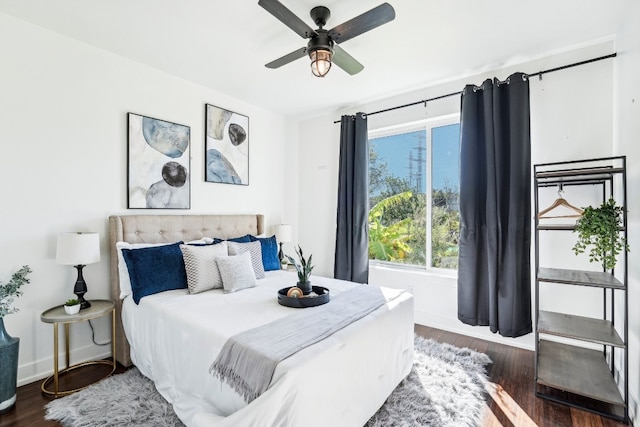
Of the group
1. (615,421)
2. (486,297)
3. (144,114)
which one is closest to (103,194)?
(144,114)

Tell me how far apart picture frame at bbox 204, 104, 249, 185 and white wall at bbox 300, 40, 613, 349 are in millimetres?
936

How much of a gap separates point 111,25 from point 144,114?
785 millimetres

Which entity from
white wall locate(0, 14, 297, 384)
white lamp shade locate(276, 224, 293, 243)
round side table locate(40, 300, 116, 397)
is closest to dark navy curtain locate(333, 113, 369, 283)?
white lamp shade locate(276, 224, 293, 243)

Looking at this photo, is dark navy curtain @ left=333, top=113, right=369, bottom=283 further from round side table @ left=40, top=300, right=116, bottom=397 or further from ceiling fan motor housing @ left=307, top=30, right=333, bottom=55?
round side table @ left=40, top=300, right=116, bottom=397

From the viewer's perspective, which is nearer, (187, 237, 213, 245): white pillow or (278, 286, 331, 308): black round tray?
(278, 286, 331, 308): black round tray

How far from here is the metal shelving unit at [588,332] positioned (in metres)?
1.94

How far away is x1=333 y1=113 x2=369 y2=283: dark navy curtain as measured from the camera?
370 cm

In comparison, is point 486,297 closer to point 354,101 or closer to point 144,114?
point 354,101

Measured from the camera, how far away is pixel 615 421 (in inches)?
73.5

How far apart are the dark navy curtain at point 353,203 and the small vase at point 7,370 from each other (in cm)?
291

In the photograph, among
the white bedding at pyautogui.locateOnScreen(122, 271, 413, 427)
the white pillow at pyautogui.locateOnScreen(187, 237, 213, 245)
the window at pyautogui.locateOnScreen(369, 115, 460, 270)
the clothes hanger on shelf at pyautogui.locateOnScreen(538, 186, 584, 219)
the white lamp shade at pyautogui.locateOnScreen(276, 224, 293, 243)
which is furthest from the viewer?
the white lamp shade at pyautogui.locateOnScreen(276, 224, 293, 243)

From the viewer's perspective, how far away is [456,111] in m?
3.19

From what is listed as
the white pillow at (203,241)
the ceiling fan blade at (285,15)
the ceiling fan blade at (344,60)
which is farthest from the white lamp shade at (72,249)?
the ceiling fan blade at (344,60)

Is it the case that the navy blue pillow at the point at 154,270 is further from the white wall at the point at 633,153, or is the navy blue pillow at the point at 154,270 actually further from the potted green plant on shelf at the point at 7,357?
the white wall at the point at 633,153
